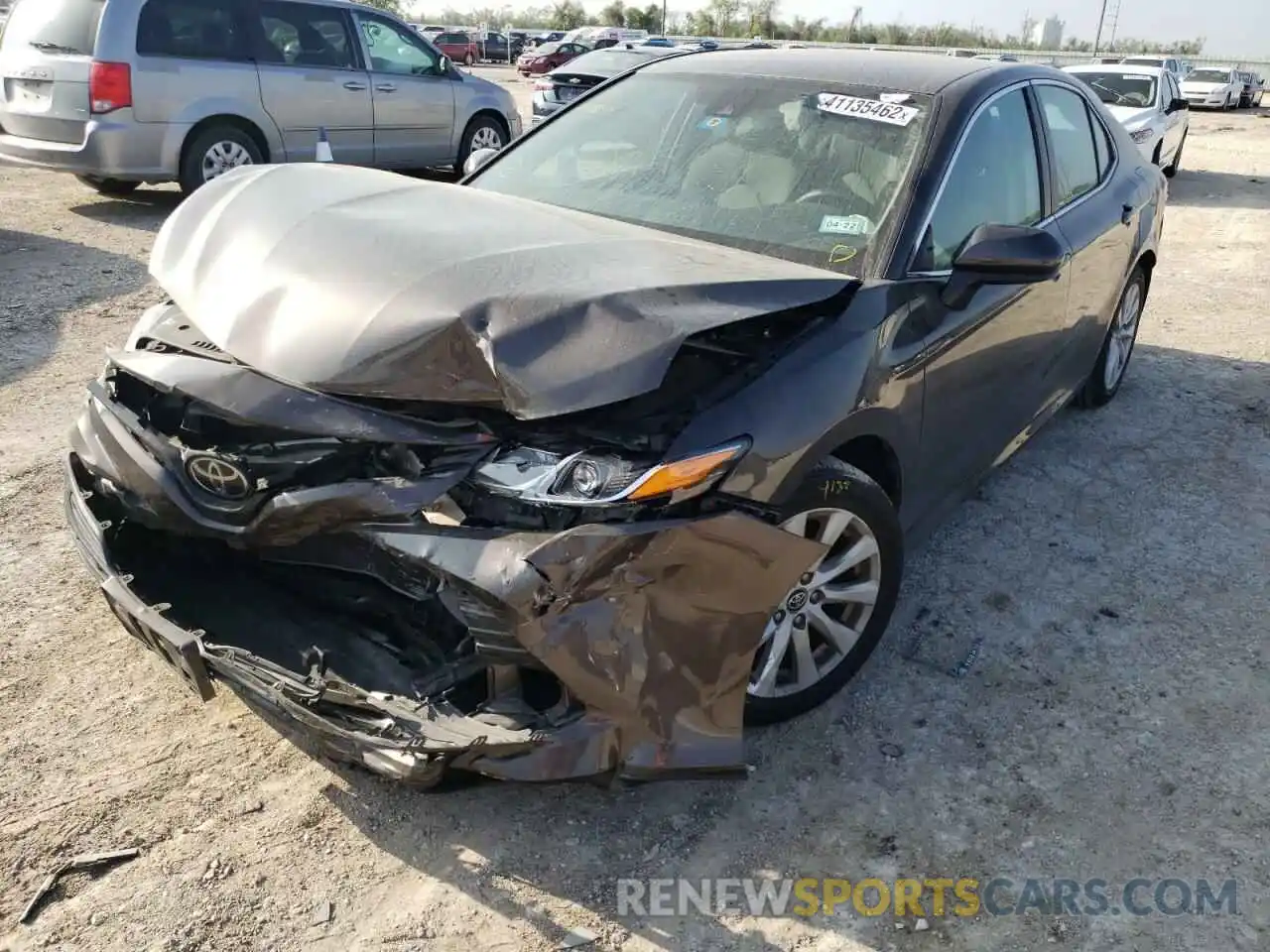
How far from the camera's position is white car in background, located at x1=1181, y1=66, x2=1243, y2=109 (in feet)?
106

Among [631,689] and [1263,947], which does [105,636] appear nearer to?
[631,689]

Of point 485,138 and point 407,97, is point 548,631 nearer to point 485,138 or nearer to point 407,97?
point 407,97

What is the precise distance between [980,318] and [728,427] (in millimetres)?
1408

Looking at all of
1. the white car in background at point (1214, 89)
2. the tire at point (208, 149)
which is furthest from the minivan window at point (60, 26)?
the white car in background at point (1214, 89)

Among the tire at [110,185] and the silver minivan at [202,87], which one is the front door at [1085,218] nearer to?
the silver minivan at [202,87]

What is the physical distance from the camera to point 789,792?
2730mm

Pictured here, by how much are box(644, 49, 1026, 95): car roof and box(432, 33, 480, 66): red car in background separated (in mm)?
39888

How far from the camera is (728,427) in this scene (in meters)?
2.40

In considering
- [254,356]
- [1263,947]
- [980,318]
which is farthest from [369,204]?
[1263,947]

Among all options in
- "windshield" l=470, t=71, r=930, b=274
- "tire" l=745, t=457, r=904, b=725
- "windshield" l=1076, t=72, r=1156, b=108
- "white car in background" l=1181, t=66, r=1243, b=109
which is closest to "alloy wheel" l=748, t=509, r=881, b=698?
"tire" l=745, t=457, r=904, b=725

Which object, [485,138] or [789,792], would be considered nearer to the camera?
[789,792]

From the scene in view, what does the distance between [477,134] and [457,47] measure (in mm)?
34773

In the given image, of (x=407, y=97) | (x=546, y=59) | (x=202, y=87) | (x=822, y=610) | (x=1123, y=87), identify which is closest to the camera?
(x=822, y=610)

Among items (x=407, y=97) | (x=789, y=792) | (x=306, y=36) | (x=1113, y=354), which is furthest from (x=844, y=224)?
(x=407, y=97)
